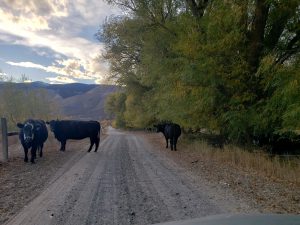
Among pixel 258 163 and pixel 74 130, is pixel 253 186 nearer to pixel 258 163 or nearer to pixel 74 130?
pixel 258 163

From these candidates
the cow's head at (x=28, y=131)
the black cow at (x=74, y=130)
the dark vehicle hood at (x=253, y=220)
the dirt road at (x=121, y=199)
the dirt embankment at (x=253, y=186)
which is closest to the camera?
the dark vehicle hood at (x=253, y=220)

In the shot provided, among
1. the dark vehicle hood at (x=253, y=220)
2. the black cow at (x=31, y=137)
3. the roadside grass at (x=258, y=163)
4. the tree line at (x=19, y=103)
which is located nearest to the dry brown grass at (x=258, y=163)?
the roadside grass at (x=258, y=163)

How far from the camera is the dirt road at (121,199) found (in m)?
6.66

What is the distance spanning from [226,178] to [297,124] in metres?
3.36

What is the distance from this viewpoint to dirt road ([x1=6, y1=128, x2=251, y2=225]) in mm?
6664

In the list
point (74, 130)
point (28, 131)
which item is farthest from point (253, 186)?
point (74, 130)

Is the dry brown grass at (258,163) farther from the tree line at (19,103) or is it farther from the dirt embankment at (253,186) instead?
the tree line at (19,103)

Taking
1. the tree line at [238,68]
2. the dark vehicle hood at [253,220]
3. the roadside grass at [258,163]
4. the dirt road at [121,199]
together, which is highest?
the tree line at [238,68]

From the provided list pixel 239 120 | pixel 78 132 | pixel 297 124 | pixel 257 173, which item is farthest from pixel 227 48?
pixel 78 132

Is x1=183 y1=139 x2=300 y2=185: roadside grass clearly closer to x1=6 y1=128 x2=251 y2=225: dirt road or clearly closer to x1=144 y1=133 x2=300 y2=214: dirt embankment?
x1=144 y1=133 x2=300 y2=214: dirt embankment

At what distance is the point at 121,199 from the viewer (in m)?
8.06

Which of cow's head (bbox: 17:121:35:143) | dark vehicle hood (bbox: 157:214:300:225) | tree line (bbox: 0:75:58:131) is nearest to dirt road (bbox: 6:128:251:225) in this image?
cow's head (bbox: 17:121:35:143)

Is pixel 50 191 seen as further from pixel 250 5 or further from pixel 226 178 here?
pixel 250 5

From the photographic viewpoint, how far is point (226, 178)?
1115 cm
